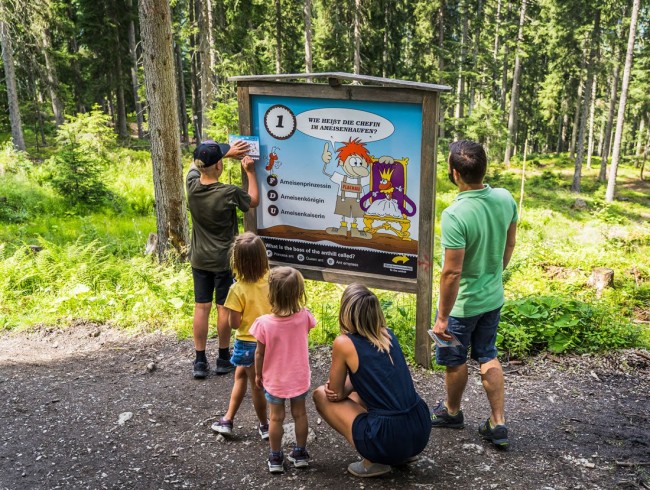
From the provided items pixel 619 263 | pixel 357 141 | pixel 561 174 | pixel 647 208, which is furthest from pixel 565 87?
pixel 357 141

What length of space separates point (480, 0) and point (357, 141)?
124 ft

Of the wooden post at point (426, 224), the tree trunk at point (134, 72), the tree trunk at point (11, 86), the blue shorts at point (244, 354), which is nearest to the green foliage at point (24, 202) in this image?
the tree trunk at point (11, 86)

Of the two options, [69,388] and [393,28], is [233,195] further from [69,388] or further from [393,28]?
[393,28]

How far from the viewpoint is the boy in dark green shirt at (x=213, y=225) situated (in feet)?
16.4

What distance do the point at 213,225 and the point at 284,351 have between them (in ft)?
6.10

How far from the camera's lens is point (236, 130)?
1464 centimetres

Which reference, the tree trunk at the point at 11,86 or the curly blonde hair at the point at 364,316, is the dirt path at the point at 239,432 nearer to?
the curly blonde hair at the point at 364,316

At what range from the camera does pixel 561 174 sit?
39938 mm

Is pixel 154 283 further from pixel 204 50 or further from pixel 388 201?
pixel 204 50

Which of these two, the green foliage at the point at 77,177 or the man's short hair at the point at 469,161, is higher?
the man's short hair at the point at 469,161

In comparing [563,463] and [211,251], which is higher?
[211,251]

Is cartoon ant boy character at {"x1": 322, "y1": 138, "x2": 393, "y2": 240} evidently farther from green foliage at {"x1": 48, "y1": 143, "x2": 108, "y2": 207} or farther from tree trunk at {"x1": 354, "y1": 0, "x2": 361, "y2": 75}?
tree trunk at {"x1": 354, "y1": 0, "x2": 361, "y2": 75}

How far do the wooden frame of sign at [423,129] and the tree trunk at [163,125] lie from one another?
2689mm

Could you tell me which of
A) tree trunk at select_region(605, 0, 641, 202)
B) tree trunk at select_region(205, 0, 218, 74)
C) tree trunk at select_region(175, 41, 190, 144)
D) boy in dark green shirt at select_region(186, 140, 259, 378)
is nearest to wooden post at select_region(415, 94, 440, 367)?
boy in dark green shirt at select_region(186, 140, 259, 378)
